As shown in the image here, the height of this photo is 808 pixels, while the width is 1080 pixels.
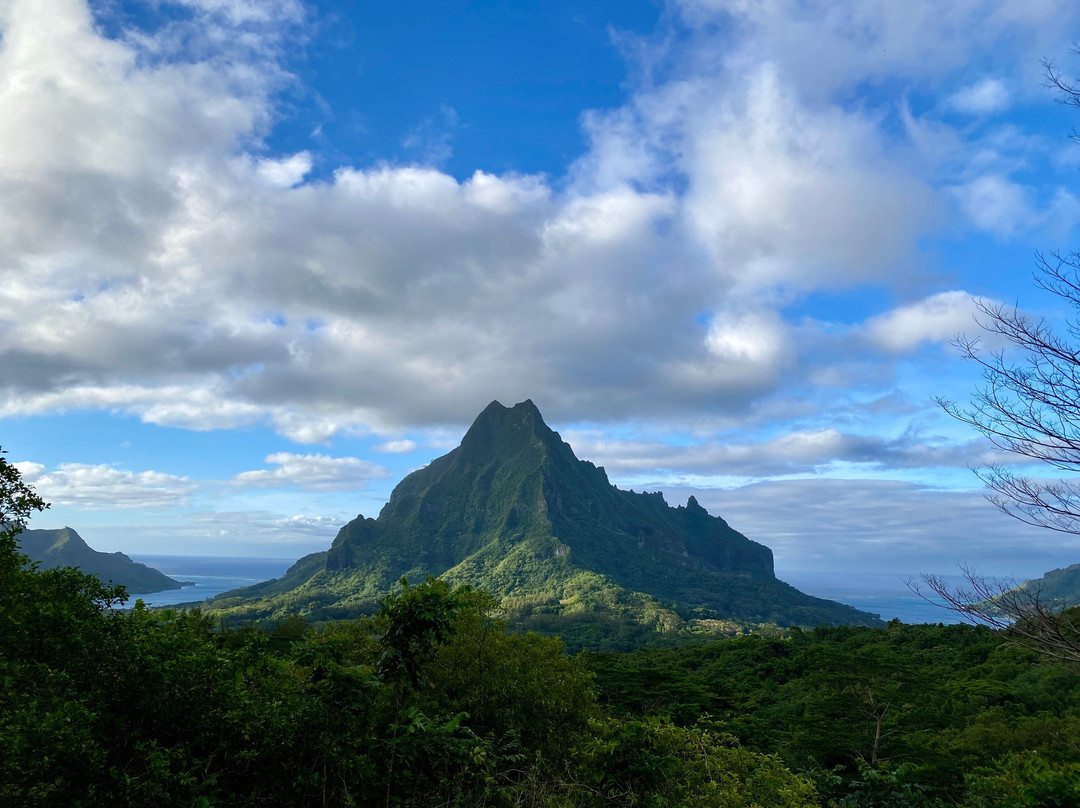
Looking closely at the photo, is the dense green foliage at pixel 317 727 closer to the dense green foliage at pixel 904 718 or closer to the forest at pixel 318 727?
the forest at pixel 318 727

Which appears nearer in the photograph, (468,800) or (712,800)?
(468,800)

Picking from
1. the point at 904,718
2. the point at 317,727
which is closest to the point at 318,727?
the point at 317,727

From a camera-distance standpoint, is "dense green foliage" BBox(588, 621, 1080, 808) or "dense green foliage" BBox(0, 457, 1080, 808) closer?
"dense green foliage" BBox(0, 457, 1080, 808)

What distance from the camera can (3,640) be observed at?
16.2 ft

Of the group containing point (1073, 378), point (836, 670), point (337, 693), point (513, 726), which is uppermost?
point (1073, 378)

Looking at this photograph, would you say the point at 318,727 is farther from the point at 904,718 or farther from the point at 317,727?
the point at 904,718

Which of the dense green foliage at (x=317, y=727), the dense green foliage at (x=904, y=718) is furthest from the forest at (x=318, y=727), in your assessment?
the dense green foliage at (x=904, y=718)

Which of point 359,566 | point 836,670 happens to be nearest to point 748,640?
point 836,670

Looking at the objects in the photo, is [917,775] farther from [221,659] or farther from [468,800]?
[221,659]

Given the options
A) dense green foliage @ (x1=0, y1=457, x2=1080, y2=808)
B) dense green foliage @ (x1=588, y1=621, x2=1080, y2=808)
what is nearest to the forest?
dense green foliage @ (x1=0, y1=457, x2=1080, y2=808)

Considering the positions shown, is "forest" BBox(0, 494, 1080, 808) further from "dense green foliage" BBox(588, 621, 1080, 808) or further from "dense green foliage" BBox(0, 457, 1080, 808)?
"dense green foliage" BBox(588, 621, 1080, 808)

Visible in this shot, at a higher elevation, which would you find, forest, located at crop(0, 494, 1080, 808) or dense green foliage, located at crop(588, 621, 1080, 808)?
forest, located at crop(0, 494, 1080, 808)

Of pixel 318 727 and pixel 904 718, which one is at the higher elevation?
pixel 318 727

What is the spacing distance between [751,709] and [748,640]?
29028 mm
